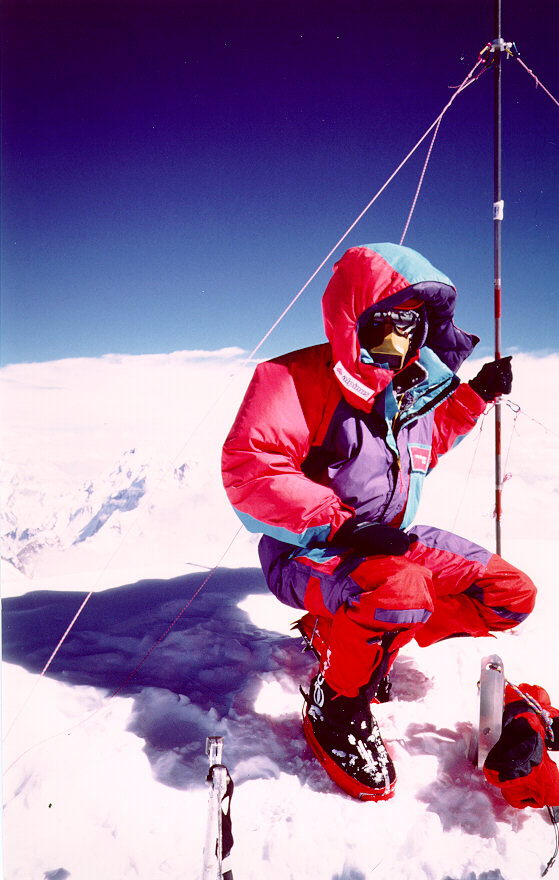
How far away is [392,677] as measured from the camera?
175 centimetres

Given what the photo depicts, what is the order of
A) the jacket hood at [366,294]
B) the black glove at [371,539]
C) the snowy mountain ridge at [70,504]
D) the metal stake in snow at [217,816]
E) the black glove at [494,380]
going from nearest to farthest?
the metal stake in snow at [217,816] < the black glove at [371,539] < the jacket hood at [366,294] < the black glove at [494,380] < the snowy mountain ridge at [70,504]

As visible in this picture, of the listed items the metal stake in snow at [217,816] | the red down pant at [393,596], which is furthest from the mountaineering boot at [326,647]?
the metal stake in snow at [217,816]

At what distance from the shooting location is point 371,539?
3.95ft

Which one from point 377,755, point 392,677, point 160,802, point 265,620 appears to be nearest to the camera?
point 160,802

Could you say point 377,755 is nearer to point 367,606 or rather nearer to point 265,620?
point 367,606

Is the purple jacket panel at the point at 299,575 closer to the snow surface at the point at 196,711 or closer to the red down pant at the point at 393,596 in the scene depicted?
the red down pant at the point at 393,596

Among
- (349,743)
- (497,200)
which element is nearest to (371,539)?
(349,743)

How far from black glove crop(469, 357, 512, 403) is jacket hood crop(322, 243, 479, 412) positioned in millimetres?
390

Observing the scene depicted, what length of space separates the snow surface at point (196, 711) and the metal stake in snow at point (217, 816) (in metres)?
0.17

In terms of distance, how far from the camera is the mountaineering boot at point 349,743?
4.07 feet

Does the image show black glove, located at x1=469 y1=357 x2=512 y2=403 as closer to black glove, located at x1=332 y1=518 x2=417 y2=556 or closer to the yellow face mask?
the yellow face mask

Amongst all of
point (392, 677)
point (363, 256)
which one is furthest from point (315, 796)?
point (363, 256)

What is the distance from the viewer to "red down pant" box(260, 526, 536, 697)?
1.21 metres

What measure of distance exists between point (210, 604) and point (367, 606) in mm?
1268
